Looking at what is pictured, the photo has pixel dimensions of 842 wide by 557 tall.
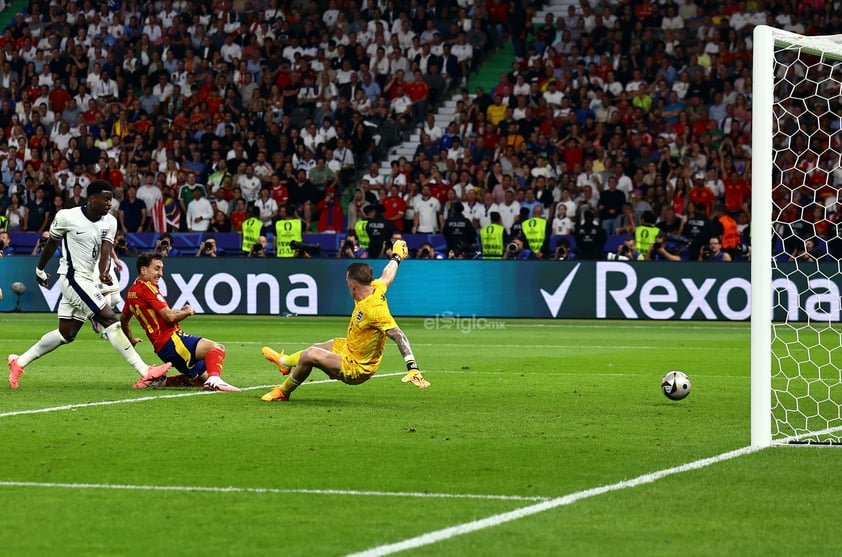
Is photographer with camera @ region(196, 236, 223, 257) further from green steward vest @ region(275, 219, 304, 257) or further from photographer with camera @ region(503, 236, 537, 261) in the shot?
photographer with camera @ region(503, 236, 537, 261)

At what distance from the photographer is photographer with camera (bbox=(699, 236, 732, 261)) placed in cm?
2548

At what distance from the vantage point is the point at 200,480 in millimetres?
7773

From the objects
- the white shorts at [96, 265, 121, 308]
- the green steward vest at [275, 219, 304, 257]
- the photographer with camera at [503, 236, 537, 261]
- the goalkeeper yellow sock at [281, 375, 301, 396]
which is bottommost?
the goalkeeper yellow sock at [281, 375, 301, 396]

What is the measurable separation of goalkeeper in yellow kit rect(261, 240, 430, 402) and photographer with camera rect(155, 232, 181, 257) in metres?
15.4

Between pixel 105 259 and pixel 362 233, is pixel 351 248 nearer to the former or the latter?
pixel 362 233

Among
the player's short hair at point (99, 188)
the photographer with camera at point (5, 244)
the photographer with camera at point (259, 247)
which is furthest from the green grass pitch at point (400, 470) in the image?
the photographer with camera at point (5, 244)

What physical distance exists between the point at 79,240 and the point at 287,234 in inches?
585

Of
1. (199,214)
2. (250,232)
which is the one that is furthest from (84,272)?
(199,214)

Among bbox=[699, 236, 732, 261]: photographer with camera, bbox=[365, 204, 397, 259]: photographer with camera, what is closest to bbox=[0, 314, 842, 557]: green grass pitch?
bbox=[699, 236, 732, 261]: photographer with camera

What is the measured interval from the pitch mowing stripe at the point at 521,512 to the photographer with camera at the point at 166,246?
63.3 feet

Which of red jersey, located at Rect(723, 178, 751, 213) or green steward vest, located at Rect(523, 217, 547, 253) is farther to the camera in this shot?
red jersey, located at Rect(723, 178, 751, 213)

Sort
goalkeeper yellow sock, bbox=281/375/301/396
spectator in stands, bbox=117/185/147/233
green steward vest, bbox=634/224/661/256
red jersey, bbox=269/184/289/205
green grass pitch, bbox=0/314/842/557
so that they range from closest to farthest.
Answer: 1. green grass pitch, bbox=0/314/842/557
2. goalkeeper yellow sock, bbox=281/375/301/396
3. green steward vest, bbox=634/224/661/256
4. red jersey, bbox=269/184/289/205
5. spectator in stands, bbox=117/185/147/233

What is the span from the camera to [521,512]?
268 inches

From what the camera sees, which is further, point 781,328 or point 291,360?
point 781,328
